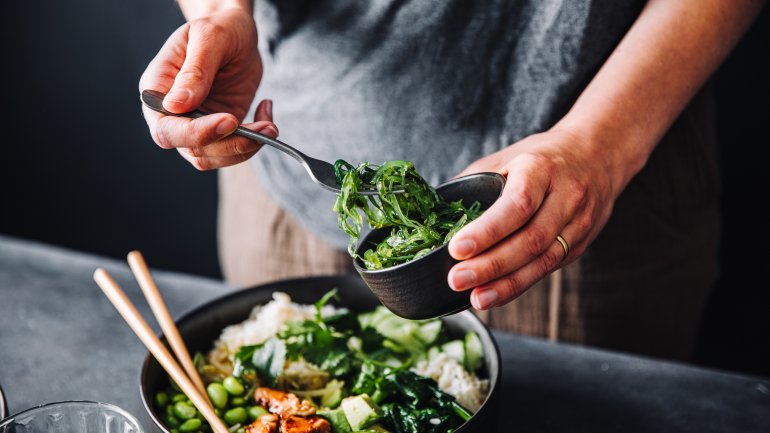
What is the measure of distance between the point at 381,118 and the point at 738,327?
1722 millimetres

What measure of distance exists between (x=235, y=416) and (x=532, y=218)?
2.01 feet

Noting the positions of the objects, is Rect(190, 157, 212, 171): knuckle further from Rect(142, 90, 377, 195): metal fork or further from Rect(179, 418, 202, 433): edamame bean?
Rect(179, 418, 202, 433): edamame bean

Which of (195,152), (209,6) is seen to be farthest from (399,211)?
(209,6)

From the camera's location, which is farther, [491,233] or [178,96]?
[178,96]

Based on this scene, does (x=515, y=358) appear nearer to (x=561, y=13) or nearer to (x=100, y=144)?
(x=561, y=13)

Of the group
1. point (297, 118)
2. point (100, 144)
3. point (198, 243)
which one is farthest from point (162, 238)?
point (297, 118)

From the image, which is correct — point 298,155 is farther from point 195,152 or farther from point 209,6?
point 209,6

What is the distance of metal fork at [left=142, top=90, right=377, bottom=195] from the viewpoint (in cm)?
117

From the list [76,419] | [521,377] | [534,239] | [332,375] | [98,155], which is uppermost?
[534,239]

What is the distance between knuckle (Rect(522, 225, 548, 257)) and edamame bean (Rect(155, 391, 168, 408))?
708mm

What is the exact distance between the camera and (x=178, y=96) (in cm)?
117

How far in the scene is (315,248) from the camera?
2119mm

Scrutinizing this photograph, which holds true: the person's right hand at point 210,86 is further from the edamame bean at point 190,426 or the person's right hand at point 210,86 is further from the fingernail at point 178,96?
the edamame bean at point 190,426

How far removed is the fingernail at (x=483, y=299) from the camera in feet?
3.51
